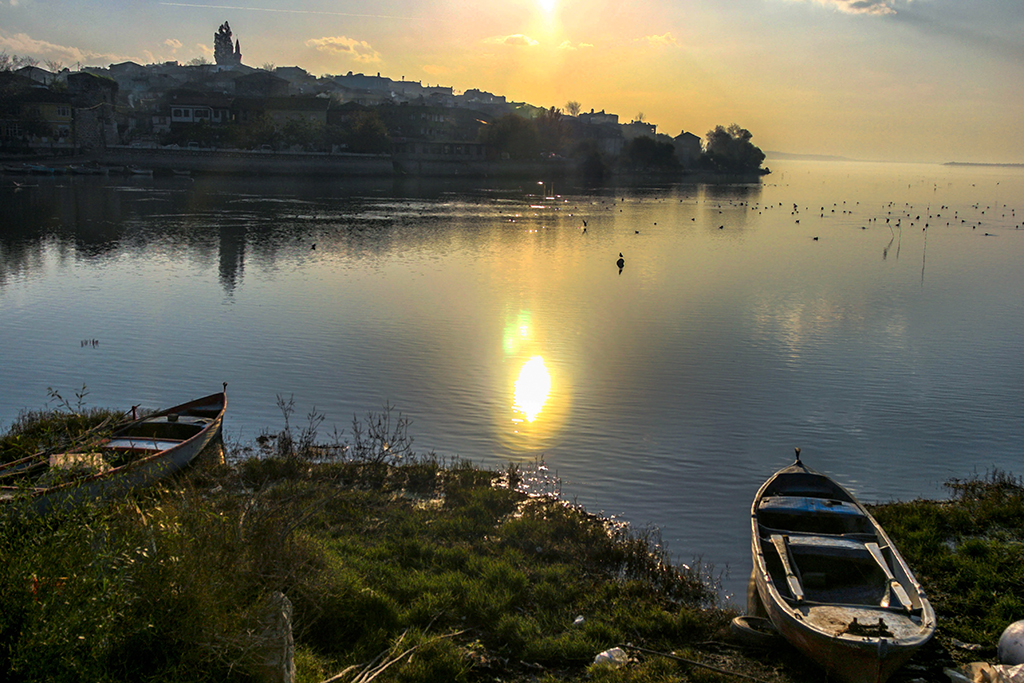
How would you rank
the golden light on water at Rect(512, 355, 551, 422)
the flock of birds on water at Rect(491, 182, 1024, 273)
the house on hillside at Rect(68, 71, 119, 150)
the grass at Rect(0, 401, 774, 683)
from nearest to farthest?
the grass at Rect(0, 401, 774, 683) < the golden light on water at Rect(512, 355, 551, 422) < the flock of birds on water at Rect(491, 182, 1024, 273) < the house on hillside at Rect(68, 71, 119, 150)

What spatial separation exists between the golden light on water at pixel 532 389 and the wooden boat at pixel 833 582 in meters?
7.82

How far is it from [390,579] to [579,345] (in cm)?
1688

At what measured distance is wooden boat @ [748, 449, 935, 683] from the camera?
787 cm

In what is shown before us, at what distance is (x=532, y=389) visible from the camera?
20.8m

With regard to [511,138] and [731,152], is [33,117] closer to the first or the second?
[511,138]

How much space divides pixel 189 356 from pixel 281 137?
102430mm

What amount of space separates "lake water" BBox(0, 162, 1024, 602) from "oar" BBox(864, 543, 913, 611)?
2.01 metres

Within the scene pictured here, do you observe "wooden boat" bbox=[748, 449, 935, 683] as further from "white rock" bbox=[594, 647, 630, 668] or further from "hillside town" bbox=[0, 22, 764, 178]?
"hillside town" bbox=[0, 22, 764, 178]

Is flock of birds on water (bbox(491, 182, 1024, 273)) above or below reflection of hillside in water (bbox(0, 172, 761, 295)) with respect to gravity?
above

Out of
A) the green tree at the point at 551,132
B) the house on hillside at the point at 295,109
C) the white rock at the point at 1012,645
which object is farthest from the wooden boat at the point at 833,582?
the green tree at the point at 551,132

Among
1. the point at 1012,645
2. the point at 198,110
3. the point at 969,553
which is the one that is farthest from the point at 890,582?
the point at 198,110

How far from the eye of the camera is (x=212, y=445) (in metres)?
14.3

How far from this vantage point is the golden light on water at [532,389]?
19094 mm

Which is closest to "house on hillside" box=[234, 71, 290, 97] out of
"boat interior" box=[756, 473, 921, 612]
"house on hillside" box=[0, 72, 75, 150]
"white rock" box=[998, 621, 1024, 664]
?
"house on hillside" box=[0, 72, 75, 150]
